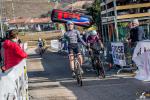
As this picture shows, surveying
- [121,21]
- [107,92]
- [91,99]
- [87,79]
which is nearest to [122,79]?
[87,79]

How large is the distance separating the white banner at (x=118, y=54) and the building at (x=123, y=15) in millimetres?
2831

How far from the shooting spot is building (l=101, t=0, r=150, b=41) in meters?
22.4

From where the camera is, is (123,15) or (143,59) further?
(123,15)

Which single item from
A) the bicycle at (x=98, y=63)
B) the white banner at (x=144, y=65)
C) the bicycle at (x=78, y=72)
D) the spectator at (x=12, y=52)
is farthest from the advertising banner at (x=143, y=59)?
the bicycle at (x=98, y=63)

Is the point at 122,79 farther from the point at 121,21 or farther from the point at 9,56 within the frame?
the point at 121,21

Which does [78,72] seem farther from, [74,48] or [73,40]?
[73,40]

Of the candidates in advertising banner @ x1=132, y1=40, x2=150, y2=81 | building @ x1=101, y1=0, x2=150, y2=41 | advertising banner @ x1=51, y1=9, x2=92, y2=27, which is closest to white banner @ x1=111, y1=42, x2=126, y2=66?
building @ x1=101, y1=0, x2=150, y2=41

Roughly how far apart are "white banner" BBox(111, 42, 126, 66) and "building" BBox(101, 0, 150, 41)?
283 cm

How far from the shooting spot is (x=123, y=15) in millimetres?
22766

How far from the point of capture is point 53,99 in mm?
12547

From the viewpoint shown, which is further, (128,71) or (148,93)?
(128,71)

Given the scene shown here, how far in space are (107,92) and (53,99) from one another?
4.68 ft

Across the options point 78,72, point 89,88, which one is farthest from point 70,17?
point 89,88

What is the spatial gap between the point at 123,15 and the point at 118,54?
4741 mm
